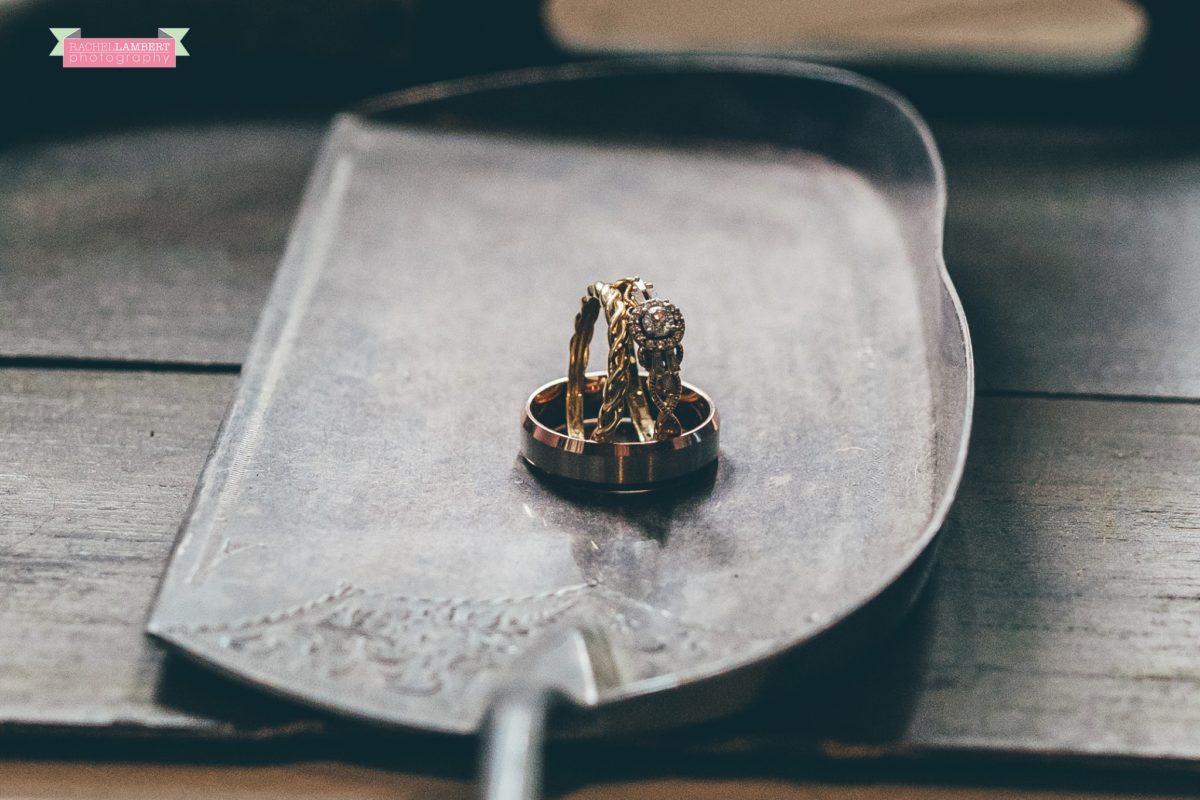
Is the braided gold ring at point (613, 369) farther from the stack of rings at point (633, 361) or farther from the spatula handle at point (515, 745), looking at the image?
the spatula handle at point (515, 745)

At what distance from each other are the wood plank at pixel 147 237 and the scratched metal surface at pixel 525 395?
0.06 m

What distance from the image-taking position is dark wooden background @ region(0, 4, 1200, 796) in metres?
0.49

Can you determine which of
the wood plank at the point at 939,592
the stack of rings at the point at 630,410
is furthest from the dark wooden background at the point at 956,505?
the stack of rings at the point at 630,410

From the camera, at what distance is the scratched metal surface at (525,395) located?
495 millimetres

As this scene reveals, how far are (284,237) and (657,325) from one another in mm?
465

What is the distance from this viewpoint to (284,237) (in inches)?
38.6

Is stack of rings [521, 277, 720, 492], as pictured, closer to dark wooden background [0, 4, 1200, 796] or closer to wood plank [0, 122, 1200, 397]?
dark wooden background [0, 4, 1200, 796]

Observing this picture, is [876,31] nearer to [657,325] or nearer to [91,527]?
[657,325]

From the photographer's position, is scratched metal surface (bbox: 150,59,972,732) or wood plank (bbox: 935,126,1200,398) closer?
scratched metal surface (bbox: 150,59,972,732)

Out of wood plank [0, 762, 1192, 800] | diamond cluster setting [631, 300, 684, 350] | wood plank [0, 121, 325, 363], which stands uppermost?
diamond cluster setting [631, 300, 684, 350]

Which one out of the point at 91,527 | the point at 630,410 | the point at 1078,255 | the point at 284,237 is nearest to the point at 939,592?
the point at 630,410

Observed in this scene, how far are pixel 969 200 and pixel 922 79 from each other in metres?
0.30

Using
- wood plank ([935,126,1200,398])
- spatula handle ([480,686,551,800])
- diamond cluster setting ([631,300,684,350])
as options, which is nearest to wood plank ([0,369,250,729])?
spatula handle ([480,686,551,800])

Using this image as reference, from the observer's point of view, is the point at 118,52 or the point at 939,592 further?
the point at 118,52
